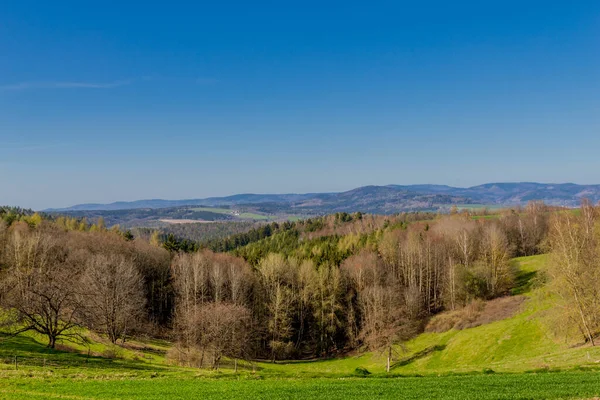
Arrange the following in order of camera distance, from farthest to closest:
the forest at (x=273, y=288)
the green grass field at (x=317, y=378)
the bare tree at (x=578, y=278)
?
the forest at (x=273, y=288) → the bare tree at (x=578, y=278) → the green grass field at (x=317, y=378)

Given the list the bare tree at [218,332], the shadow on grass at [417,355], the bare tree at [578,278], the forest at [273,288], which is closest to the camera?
the bare tree at [578,278]

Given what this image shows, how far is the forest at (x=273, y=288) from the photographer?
51.1 metres

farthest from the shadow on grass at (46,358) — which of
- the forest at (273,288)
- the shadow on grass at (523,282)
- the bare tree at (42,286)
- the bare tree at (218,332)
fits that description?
the shadow on grass at (523,282)

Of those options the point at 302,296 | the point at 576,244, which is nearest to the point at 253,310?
the point at 302,296

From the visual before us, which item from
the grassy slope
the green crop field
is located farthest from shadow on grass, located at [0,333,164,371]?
the grassy slope

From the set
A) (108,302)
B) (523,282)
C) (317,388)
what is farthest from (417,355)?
(108,302)

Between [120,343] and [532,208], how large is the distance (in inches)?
6052

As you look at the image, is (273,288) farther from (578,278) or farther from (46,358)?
(578,278)

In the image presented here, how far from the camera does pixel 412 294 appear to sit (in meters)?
80.1

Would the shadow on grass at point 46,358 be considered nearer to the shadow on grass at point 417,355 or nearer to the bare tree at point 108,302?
the bare tree at point 108,302

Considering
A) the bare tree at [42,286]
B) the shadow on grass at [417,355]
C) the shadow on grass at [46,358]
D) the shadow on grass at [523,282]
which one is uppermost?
the bare tree at [42,286]

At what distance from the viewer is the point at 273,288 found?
86.8 meters

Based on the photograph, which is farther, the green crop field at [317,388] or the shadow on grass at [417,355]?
the shadow on grass at [417,355]

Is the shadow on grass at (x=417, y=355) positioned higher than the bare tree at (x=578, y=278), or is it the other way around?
the bare tree at (x=578, y=278)
